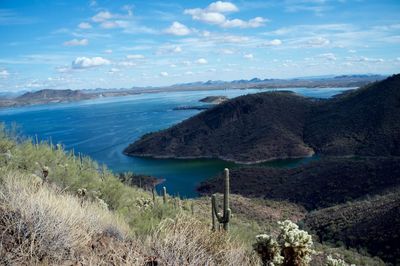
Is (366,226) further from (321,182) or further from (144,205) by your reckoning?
(321,182)

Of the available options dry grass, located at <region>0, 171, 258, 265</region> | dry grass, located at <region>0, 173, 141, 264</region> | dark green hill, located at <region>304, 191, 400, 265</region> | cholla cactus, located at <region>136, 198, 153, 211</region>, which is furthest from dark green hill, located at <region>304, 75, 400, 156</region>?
dry grass, located at <region>0, 173, 141, 264</region>

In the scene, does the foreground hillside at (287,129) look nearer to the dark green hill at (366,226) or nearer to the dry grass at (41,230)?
the dark green hill at (366,226)

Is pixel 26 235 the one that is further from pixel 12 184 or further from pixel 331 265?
pixel 331 265

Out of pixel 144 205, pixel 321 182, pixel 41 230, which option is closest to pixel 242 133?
pixel 321 182

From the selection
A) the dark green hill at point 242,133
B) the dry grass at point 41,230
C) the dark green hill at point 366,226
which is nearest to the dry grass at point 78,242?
the dry grass at point 41,230

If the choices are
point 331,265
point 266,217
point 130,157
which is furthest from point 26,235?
point 130,157
